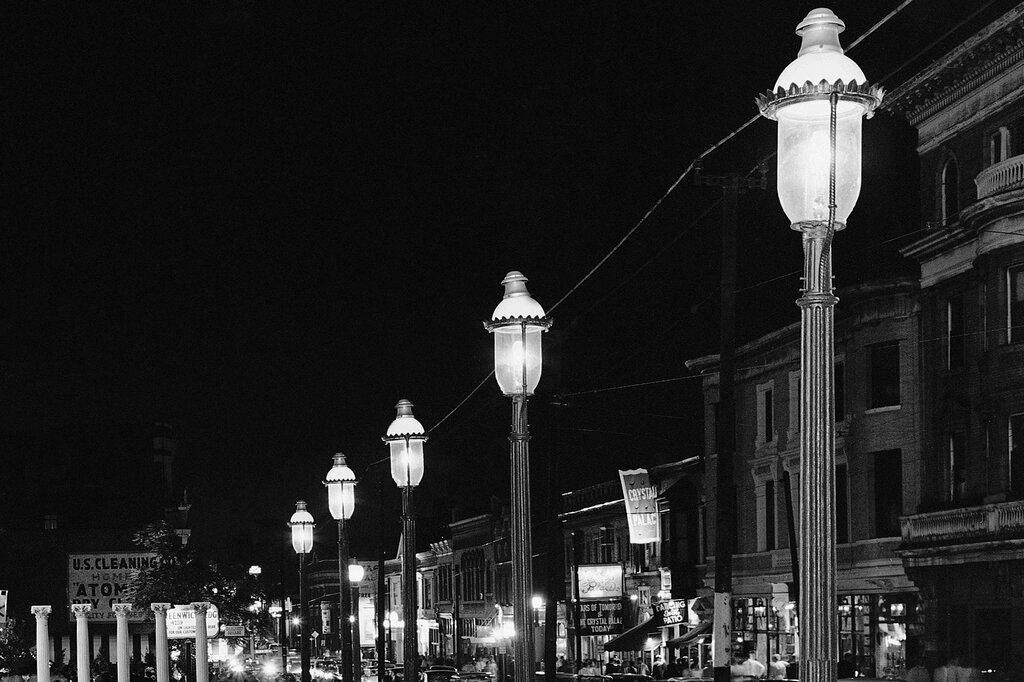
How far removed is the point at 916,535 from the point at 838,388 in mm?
5873

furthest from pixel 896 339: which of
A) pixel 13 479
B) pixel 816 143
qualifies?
pixel 13 479

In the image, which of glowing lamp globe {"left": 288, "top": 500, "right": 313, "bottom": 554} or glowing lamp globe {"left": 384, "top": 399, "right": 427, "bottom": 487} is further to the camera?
glowing lamp globe {"left": 288, "top": 500, "right": 313, "bottom": 554}

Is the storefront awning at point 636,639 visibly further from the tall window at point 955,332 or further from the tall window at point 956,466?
the tall window at point 955,332

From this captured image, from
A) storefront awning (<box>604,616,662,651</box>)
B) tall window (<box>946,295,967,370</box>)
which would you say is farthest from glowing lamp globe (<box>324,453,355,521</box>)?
tall window (<box>946,295,967,370</box>)

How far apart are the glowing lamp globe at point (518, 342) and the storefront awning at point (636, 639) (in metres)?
28.1

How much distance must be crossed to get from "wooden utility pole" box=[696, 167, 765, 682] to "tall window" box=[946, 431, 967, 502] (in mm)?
16019

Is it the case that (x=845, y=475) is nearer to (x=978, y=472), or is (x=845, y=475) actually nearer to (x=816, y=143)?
(x=978, y=472)

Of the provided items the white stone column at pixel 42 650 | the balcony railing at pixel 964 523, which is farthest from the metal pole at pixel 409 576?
the balcony railing at pixel 964 523

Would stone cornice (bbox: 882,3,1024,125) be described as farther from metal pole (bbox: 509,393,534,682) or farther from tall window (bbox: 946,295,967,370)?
metal pole (bbox: 509,393,534,682)

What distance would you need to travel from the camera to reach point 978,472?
36438mm

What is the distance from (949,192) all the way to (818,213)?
31611 mm

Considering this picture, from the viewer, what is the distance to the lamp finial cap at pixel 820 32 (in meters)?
8.33

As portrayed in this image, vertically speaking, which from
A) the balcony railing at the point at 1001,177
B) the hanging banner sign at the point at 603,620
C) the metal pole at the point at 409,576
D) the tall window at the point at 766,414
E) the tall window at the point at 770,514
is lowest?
the hanging banner sign at the point at 603,620

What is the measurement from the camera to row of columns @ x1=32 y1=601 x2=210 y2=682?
27781mm
